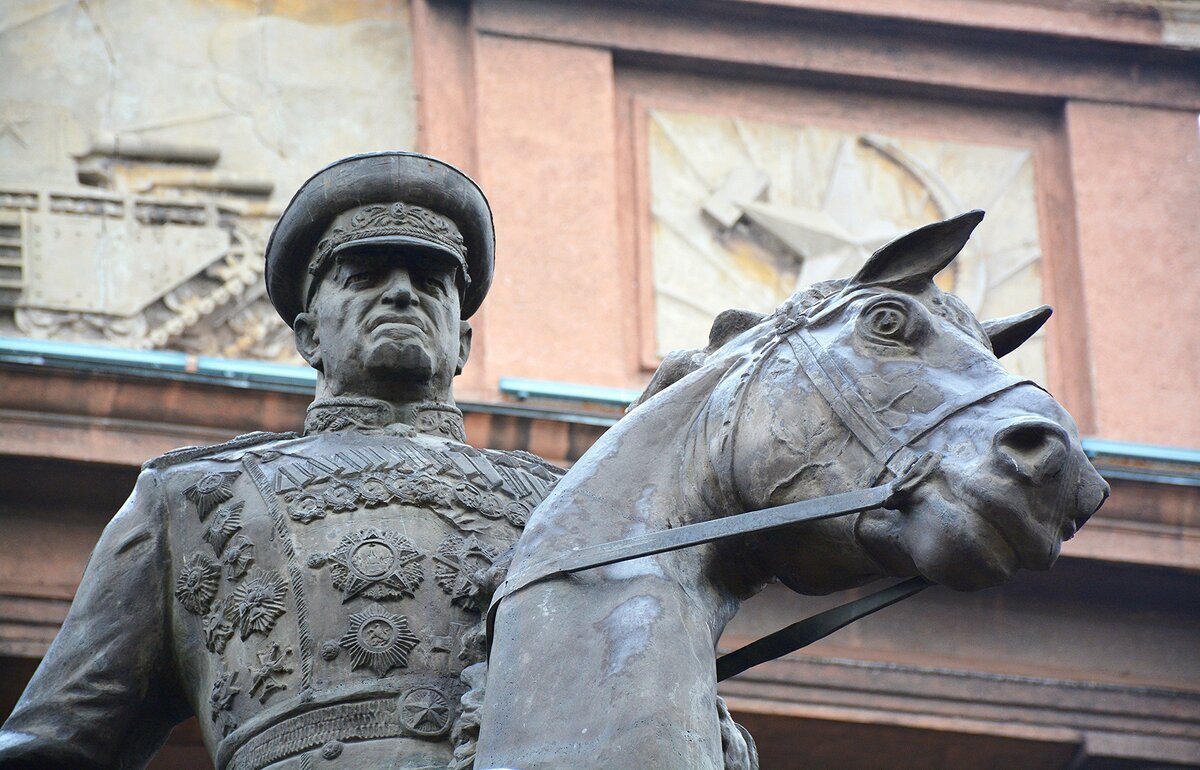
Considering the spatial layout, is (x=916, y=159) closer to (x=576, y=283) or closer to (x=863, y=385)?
(x=576, y=283)

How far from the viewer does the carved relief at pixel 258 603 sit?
479 cm

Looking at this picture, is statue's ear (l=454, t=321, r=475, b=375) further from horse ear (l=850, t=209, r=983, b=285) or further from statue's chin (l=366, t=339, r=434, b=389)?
horse ear (l=850, t=209, r=983, b=285)

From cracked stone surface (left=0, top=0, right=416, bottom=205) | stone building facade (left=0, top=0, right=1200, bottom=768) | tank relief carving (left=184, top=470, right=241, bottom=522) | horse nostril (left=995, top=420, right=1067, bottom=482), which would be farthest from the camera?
cracked stone surface (left=0, top=0, right=416, bottom=205)

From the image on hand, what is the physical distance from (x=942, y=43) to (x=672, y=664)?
12.7 m

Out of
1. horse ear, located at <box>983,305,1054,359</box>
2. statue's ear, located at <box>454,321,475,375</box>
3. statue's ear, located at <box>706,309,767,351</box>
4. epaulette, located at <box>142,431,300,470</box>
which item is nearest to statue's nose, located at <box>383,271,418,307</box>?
statue's ear, located at <box>454,321,475,375</box>

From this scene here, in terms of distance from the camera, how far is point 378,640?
4.70 metres

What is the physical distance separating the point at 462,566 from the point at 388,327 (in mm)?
539

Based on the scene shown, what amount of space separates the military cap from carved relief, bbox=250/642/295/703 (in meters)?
0.87

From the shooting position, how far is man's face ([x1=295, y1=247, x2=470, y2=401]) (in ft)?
17.0

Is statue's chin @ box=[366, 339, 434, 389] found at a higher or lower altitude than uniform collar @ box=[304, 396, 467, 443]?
higher

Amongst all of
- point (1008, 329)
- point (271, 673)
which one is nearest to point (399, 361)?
point (271, 673)

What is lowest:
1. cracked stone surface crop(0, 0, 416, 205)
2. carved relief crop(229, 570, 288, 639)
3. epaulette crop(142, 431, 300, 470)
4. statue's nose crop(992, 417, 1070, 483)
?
carved relief crop(229, 570, 288, 639)

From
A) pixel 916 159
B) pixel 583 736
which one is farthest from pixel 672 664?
pixel 916 159

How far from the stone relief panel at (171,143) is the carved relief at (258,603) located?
30.0ft
